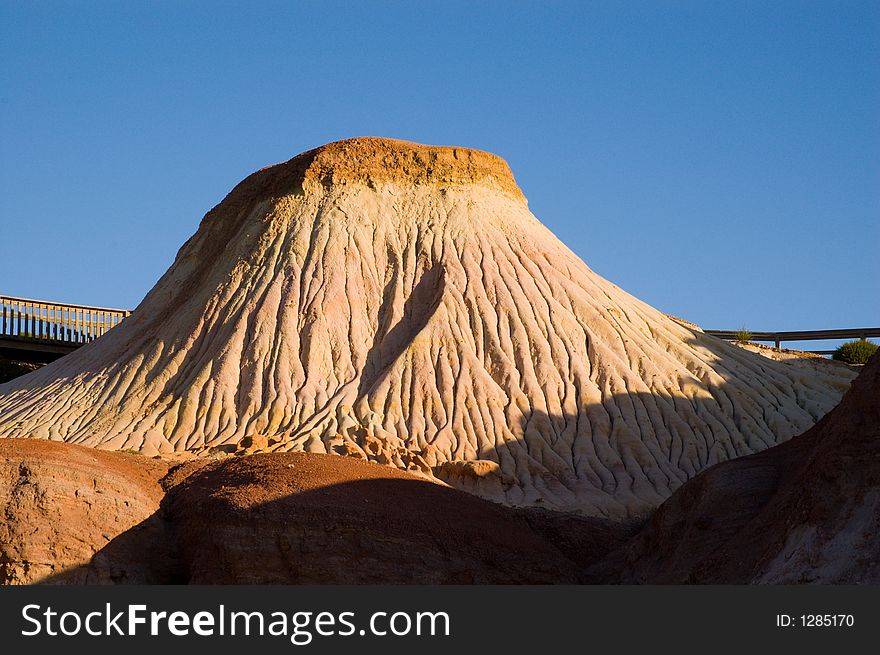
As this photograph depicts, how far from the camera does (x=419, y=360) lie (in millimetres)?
34125

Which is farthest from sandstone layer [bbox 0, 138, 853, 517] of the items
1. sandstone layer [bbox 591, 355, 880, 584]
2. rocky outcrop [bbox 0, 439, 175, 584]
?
rocky outcrop [bbox 0, 439, 175, 584]

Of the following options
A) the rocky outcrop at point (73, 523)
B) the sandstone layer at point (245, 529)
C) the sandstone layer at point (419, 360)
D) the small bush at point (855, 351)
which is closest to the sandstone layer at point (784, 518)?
the sandstone layer at point (245, 529)

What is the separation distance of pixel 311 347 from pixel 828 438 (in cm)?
1997

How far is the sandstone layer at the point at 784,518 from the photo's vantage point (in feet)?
48.6

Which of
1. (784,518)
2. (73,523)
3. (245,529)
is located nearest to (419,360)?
(245,529)

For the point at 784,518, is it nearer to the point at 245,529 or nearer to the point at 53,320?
the point at 245,529

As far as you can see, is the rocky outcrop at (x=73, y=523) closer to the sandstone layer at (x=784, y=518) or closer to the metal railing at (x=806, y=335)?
the sandstone layer at (x=784, y=518)

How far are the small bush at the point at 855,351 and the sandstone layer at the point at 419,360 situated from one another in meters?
3.79

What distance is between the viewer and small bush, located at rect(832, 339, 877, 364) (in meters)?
44.7

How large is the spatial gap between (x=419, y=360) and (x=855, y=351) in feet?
62.1

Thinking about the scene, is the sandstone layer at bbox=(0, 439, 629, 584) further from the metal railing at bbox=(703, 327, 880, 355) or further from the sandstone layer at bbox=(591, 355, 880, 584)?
the metal railing at bbox=(703, 327, 880, 355)

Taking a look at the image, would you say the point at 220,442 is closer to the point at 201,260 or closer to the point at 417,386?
the point at 417,386

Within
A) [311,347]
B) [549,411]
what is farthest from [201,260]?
[549,411]

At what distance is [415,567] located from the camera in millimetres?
18188
